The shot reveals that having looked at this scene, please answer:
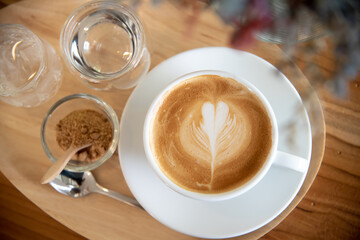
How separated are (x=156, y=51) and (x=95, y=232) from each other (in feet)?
2.22

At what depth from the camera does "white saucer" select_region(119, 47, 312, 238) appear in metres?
1.04

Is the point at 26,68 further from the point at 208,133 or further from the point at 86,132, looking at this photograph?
the point at 208,133

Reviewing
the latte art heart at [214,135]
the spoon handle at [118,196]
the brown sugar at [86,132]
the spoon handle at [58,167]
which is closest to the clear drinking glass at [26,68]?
the brown sugar at [86,132]

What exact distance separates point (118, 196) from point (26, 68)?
58 centimetres

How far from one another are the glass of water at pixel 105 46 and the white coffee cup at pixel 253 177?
182 millimetres

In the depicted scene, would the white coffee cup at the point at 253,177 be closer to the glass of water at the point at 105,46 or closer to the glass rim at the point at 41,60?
the glass of water at the point at 105,46

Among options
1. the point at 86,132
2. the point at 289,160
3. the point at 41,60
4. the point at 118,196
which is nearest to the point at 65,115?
the point at 86,132

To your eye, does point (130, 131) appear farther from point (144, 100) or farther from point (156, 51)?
point (156, 51)

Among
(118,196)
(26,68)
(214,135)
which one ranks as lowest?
(118,196)

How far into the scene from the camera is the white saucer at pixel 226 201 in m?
1.04

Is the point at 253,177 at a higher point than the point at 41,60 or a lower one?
lower

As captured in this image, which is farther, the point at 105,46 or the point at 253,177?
the point at 105,46

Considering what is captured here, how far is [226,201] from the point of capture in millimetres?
1062

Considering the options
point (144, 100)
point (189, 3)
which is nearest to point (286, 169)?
point (144, 100)
